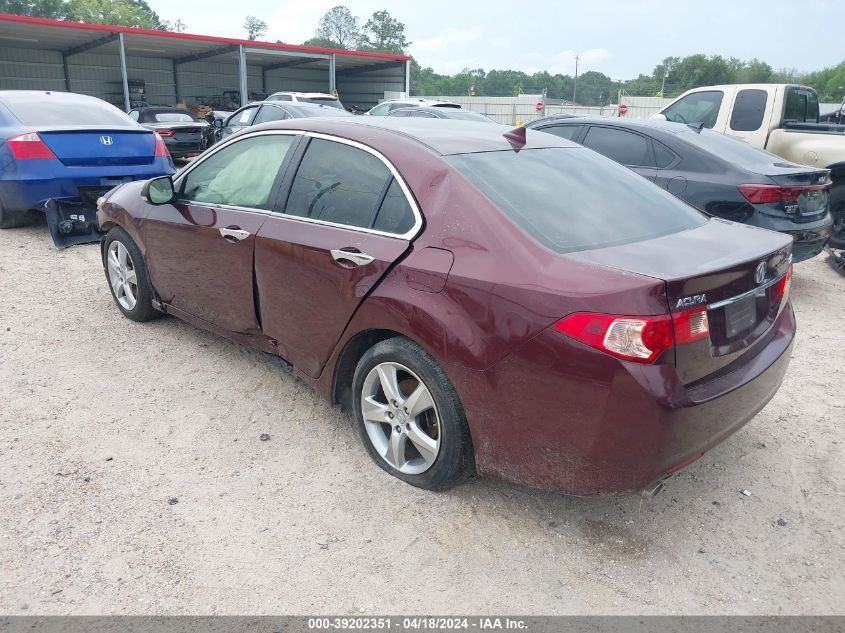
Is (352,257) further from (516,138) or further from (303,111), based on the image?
(303,111)

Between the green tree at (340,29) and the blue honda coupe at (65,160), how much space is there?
103886 millimetres

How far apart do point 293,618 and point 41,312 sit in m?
4.08

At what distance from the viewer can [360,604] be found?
2344 mm

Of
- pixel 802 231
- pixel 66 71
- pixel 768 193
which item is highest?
pixel 66 71

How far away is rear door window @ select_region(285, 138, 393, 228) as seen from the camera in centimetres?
306

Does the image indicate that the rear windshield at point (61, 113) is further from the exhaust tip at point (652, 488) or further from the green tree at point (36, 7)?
the green tree at point (36, 7)

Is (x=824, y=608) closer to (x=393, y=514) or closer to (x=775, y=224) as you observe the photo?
(x=393, y=514)

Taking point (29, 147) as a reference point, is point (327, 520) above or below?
below

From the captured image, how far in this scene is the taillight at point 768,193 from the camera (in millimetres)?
5496

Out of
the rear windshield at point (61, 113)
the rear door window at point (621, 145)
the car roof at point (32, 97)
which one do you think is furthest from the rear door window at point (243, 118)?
the rear door window at point (621, 145)

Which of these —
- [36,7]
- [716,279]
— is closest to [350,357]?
[716,279]

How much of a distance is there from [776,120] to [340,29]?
4172 inches

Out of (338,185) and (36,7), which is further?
Answer: (36,7)

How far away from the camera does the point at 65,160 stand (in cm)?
678
